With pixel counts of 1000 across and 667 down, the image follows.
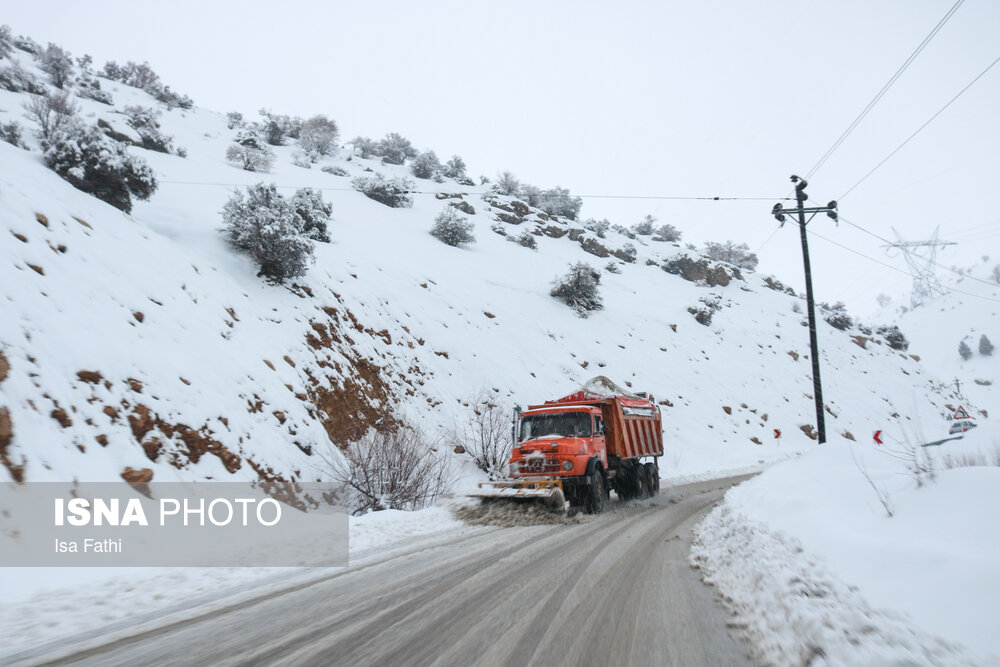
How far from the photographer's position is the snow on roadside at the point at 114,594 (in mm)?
4355

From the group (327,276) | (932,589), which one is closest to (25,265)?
(327,276)

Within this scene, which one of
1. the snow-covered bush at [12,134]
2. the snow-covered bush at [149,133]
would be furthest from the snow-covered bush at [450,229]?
the snow-covered bush at [12,134]

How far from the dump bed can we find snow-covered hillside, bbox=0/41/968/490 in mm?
4782

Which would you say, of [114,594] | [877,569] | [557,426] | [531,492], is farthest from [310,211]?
[877,569]

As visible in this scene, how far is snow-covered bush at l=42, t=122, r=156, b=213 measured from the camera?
1312cm

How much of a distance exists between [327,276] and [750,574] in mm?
16043

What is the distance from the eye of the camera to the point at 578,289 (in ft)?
102

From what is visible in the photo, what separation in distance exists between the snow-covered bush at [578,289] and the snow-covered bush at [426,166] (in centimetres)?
3064

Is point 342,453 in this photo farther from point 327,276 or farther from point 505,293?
point 505,293

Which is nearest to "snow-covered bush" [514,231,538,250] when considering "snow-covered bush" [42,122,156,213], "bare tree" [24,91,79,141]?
"bare tree" [24,91,79,141]

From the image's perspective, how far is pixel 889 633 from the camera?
2.92 meters

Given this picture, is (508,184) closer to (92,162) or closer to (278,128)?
(278,128)

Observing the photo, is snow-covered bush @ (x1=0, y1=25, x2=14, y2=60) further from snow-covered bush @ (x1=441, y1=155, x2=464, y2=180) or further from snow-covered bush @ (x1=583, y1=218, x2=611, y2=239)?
snow-covered bush @ (x1=583, y1=218, x2=611, y2=239)

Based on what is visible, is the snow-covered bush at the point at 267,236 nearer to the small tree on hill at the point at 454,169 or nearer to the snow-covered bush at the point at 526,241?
the snow-covered bush at the point at 526,241
